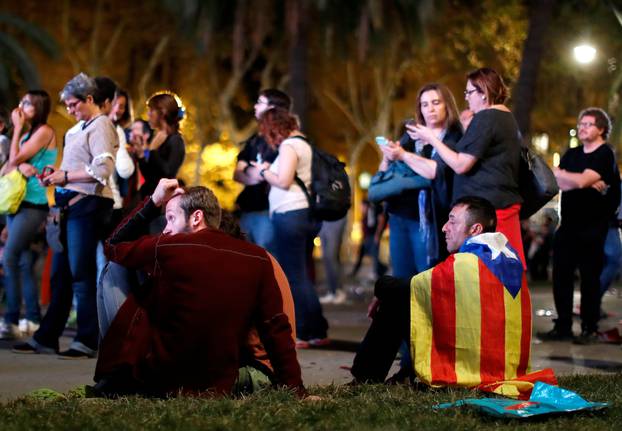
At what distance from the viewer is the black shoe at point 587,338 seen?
10455 millimetres

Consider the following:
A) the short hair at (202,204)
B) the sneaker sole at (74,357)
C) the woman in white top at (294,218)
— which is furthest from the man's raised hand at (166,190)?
the woman in white top at (294,218)

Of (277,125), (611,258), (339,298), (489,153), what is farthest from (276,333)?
(339,298)

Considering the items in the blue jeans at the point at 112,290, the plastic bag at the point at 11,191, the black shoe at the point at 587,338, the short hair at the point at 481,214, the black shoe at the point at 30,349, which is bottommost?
the black shoe at the point at 30,349

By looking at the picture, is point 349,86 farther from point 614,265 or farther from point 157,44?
point 614,265

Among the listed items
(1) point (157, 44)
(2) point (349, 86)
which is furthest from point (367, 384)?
(2) point (349, 86)

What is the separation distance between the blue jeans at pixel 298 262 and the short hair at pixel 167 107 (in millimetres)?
1064

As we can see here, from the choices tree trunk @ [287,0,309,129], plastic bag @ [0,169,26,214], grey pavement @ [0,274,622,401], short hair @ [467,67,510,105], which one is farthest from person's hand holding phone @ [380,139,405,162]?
tree trunk @ [287,0,309,129]

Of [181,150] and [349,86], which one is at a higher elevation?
[349,86]

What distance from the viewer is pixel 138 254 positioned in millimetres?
6637

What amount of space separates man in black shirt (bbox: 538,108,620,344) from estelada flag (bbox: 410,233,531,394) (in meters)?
3.81

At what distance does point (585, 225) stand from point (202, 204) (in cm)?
492

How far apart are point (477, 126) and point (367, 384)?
7.23ft

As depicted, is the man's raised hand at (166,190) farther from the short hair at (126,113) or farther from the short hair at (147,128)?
the short hair at (126,113)

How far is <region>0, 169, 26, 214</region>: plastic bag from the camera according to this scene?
1014 centimetres
